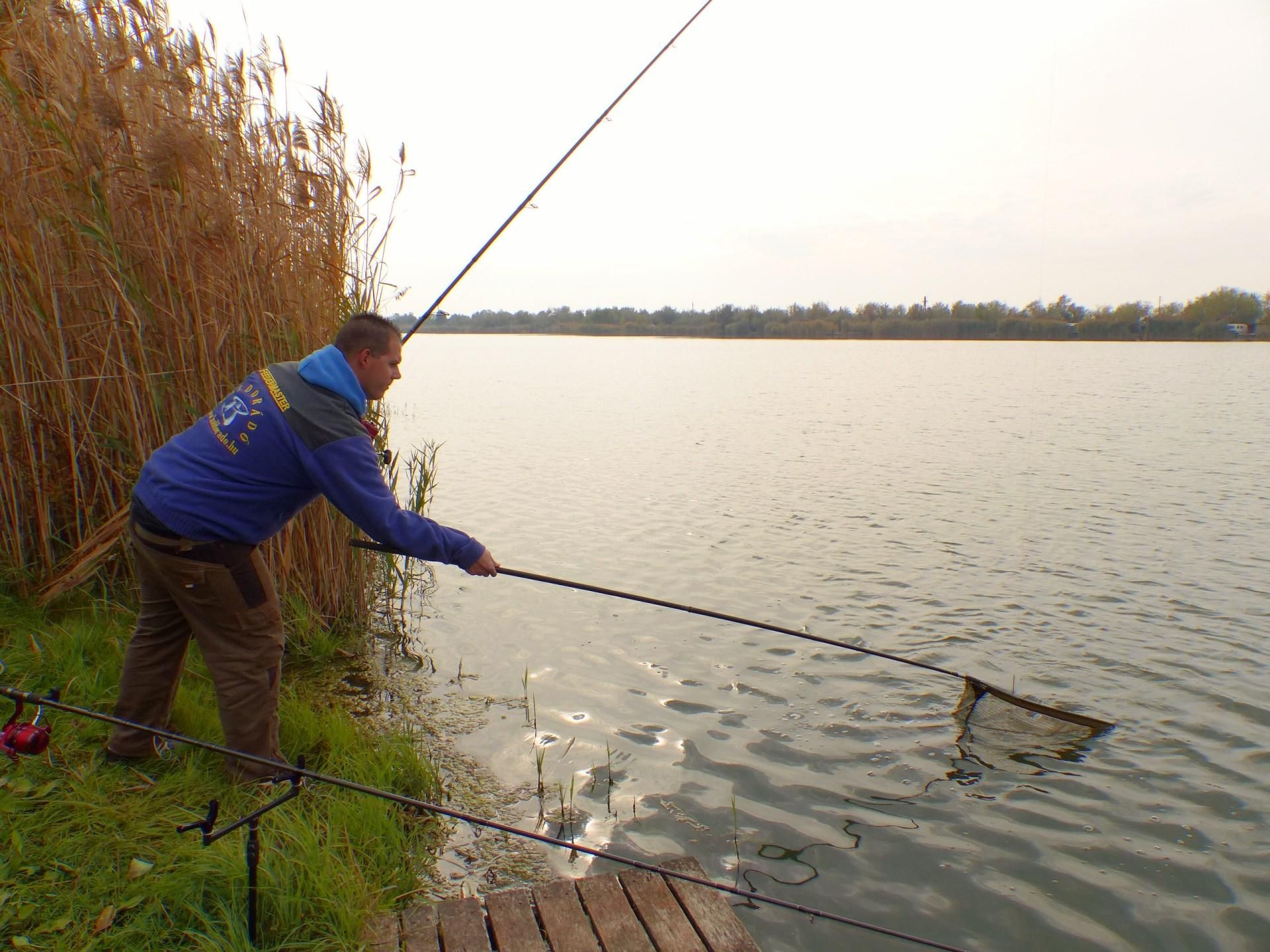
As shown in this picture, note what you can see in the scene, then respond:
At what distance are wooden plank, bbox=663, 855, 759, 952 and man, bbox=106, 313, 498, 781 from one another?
4.21ft

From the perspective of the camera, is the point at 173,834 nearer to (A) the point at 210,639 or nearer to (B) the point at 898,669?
(A) the point at 210,639

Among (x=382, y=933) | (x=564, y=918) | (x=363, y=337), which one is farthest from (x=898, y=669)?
(x=363, y=337)

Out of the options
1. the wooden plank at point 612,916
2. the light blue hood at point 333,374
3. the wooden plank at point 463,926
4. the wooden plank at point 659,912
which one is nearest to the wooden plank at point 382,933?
the wooden plank at point 463,926

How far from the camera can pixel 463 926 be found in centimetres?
262

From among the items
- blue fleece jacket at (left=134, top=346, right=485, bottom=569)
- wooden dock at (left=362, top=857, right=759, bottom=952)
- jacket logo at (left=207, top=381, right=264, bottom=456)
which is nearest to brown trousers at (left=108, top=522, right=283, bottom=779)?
blue fleece jacket at (left=134, top=346, right=485, bottom=569)

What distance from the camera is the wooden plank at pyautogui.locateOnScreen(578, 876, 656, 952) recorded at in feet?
8.51

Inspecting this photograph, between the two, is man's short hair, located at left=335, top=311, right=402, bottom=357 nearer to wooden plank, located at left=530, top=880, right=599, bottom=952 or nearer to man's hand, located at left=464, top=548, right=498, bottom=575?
man's hand, located at left=464, top=548, right=498, bottom=575

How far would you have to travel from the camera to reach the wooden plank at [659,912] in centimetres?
261

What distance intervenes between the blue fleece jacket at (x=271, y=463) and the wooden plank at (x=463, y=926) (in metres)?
1.17

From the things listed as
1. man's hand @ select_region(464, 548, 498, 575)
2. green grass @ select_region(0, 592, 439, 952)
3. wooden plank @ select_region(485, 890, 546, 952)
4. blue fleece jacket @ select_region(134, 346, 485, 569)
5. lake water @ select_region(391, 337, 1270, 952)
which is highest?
blue fleece jacket @ select_region(134, 346, 485, 569)

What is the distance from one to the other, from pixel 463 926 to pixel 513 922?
0.51 ft

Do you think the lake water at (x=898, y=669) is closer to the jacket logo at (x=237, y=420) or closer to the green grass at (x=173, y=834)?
the green grass at (x=173, y=834)

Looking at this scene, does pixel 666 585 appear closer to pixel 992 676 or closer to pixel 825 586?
pixel 825 586

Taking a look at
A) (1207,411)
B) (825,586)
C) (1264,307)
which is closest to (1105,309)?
(1264,307)
